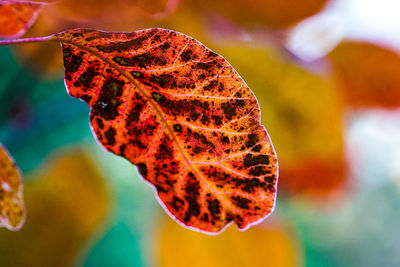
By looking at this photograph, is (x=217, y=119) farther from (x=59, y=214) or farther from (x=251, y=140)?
(x=59, y=214)

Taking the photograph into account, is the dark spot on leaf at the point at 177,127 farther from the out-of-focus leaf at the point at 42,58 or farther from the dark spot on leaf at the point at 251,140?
the out-of-focus leaf at the point at 42,58

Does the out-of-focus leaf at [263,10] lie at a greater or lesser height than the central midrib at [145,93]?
greater

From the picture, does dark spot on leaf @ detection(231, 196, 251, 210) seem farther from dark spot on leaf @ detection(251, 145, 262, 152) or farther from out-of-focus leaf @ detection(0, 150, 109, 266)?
out-of-focus leaf @ detection(0, 150, 109, 266)

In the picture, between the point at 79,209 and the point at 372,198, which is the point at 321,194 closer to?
the point at 372,198

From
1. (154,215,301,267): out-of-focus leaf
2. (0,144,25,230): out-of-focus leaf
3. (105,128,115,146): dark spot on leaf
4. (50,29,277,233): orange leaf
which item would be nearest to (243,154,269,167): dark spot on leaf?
(50,29,277,233): orange leaf

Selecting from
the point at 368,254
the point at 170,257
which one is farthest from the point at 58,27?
the point at 368,254

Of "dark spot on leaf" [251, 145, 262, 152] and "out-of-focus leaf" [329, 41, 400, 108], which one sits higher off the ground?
"out-of-focus leaf" [329, 41, 400, 108]

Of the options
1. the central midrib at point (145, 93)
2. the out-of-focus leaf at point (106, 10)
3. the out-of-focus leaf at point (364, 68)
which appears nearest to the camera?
the central midrib at point (145, 93)

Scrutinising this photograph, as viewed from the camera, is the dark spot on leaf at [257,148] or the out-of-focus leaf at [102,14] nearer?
the dark spot on leaf at [257,148]

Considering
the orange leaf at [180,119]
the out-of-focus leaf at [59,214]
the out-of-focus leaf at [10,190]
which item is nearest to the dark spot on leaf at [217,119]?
the orange leaf at [180,119]
